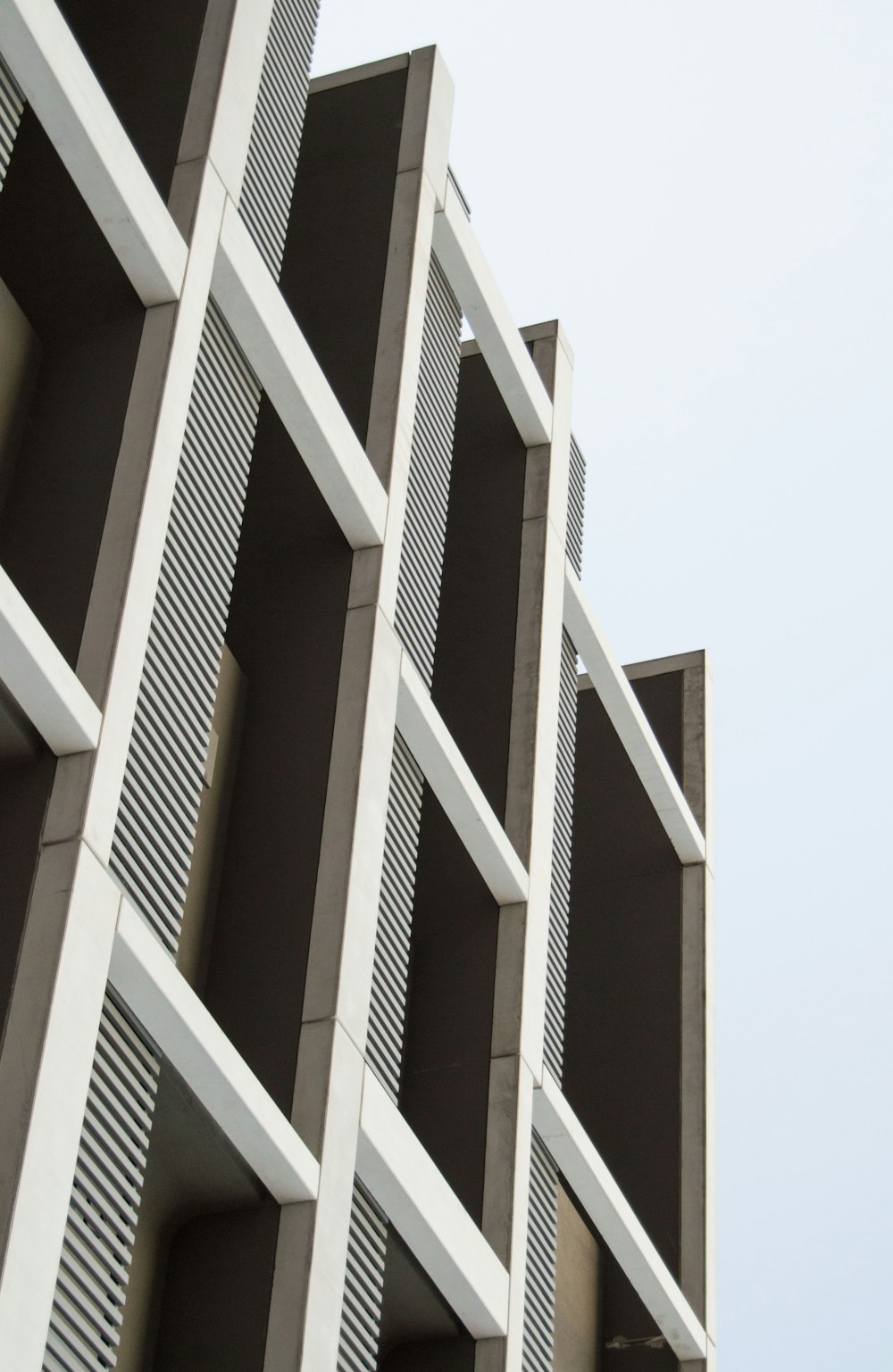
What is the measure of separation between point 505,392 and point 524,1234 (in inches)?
308

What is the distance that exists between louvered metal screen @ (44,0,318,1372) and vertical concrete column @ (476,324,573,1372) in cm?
427

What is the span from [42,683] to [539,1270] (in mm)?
7381

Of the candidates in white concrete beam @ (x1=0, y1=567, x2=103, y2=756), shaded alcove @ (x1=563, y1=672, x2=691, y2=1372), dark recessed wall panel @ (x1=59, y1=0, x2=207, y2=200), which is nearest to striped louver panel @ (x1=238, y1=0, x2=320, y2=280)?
dark recessed wall panel @ (x1=59, y1=0, x2=207, y2=200)

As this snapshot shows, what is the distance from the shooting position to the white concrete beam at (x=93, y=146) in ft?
37.8

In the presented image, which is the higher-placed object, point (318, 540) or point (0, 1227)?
point (318, 540)

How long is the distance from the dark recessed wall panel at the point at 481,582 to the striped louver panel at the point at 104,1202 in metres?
6.73

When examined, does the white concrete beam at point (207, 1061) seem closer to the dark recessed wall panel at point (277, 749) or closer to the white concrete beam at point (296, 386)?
the dark recessed wall panel at point (277, 749)

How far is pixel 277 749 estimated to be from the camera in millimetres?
13789

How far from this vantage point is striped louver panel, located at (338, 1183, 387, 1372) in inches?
481

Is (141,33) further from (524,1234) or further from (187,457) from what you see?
(524,1234)

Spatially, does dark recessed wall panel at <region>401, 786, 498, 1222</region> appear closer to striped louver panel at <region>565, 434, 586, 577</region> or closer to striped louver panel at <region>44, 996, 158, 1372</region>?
striped louver panel at <region>565, 434, 586, 577</region>

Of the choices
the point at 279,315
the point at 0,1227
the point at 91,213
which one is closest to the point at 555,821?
the point at 279,315

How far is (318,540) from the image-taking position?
14.7m

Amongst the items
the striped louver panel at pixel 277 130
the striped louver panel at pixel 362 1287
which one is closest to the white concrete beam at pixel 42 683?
the striped louver panel at pixel 362 1287
